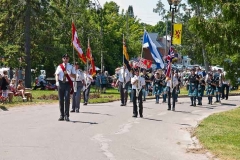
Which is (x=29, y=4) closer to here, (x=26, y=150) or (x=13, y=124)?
(x=13, y=124)

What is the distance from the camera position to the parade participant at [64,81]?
17781 millimetres

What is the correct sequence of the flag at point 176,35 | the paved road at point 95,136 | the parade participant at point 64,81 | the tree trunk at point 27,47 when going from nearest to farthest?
1. the paved road at point 95,136
2. the parade participant at point 64,81
3. the flag at point 176,35
4. the tree trunk at point 27,47

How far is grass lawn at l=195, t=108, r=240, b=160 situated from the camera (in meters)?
12.5

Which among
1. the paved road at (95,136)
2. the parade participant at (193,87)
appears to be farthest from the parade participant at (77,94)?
the parade participant at (193,87)

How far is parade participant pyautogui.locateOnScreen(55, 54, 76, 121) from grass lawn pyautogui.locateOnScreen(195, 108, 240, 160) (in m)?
4.16

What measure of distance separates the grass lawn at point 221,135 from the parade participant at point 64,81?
4.16m

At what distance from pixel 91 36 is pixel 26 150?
147 feet

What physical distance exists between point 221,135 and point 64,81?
5232 mm

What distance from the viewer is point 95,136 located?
14.4 meters

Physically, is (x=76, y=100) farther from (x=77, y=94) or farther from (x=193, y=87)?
(x=193, y=87)

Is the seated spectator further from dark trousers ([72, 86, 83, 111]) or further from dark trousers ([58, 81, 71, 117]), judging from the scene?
dark trousers ([58, 81, 71, 117])

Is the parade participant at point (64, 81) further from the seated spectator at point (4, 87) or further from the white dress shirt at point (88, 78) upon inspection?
the seated spectator at point (4, 87)

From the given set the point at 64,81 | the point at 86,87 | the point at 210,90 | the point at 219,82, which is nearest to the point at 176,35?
the point at 219,82

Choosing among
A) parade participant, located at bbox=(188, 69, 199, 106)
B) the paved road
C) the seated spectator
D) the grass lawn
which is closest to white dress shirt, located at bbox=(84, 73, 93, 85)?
the paved road
